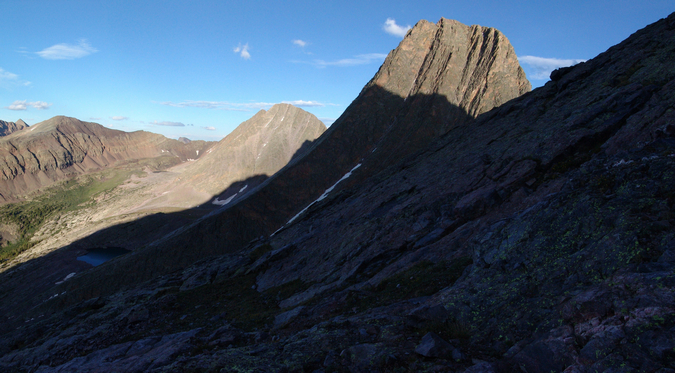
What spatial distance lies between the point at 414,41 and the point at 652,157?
3125 inches

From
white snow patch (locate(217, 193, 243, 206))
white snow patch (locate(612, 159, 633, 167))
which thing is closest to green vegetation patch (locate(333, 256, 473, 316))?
white snow patch (locate(612, 159, 633, 167))

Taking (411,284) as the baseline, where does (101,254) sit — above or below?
below

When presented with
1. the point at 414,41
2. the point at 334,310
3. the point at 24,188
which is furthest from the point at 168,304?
the point at 24,188

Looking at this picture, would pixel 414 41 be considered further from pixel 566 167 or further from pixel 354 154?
pixel 566 167

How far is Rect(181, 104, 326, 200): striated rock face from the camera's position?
135m

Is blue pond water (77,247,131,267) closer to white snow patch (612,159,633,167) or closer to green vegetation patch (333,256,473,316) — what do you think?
green vegetation patch (333,256,473,316)

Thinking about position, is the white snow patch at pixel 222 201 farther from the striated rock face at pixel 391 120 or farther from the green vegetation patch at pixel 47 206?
the green vegetation patch at pixel 47 206

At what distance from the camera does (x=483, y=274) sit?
42.9 ft

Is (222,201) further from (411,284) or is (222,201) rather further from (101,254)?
(411,284)

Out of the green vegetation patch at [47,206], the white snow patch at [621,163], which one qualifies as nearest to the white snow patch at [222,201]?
the green vegetation patch at [47,206]

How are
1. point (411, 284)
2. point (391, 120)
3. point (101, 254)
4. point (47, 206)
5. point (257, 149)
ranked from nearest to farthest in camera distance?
point (411, 284) < point (391, 120) < point (101, 254) < point (257, 149) < point (47, 206)

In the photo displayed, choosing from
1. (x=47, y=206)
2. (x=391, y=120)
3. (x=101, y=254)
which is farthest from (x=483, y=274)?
(x=47, y=206)

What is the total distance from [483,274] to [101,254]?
357 feet

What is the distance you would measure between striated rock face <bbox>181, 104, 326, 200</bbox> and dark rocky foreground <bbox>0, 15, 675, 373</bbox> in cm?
10367
